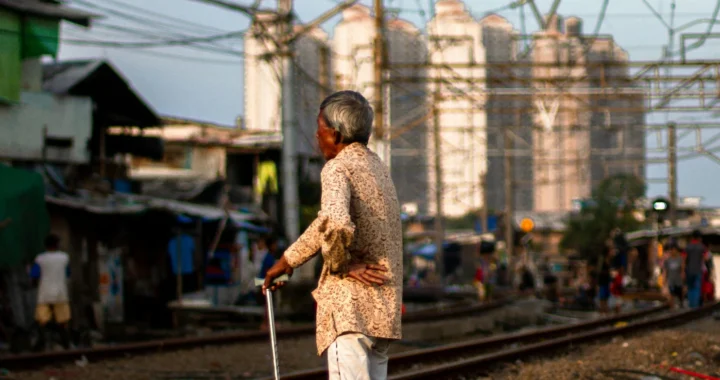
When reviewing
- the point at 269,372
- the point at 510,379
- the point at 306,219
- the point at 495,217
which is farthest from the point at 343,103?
the point at 495,217

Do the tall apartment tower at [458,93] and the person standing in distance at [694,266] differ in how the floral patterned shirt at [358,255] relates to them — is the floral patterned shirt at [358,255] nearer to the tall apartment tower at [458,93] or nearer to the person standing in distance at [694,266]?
the person standing in distance at [694,266]

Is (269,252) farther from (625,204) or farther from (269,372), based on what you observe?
(625,204)

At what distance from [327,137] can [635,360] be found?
26.4 ft

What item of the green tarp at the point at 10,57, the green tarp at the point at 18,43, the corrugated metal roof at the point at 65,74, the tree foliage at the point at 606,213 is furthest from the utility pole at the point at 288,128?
the tree foliage at the point at 606,213

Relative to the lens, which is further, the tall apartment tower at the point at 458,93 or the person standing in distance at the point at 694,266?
the tall apartment tower at the point at 458,93

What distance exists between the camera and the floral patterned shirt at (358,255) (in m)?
4.05

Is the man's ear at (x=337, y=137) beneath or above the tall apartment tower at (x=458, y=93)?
beneath

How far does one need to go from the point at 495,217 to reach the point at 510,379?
54.6 metres

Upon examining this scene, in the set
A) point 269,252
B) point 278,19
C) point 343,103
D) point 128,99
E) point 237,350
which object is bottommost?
point 237,350

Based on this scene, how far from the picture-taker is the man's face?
4.28 metres

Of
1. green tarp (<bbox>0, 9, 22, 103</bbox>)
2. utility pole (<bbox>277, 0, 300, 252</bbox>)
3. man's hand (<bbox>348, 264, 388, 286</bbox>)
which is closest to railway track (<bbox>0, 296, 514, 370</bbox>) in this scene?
green tarp (<bbox>0, 9, 22, 103</bbox>)

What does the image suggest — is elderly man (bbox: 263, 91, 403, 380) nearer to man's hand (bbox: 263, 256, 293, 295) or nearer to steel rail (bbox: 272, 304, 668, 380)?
man's hand (bbox: 263, 256, 293, 295)

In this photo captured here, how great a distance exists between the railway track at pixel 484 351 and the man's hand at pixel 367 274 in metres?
4.93

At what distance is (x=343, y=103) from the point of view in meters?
4.23
